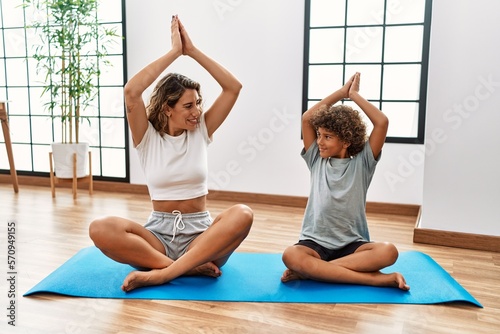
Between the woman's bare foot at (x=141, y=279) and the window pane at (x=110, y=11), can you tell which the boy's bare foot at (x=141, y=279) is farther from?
the window pane at (x=110, y=11)

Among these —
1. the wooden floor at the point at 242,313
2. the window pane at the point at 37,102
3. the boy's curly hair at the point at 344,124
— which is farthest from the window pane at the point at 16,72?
the boy's curly hair at the point at 344,124

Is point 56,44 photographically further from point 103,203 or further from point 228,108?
point 228,108

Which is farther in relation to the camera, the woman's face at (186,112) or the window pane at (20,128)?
the window pane at (20,128)

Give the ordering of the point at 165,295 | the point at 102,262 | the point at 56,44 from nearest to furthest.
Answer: the point at 165,295 < the point at 102,262 < the point at 56,44

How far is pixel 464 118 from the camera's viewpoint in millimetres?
2613

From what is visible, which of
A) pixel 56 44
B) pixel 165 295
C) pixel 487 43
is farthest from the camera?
pixel 56 44

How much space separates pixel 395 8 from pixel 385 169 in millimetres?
1089

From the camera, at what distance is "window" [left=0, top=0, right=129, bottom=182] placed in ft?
13.8

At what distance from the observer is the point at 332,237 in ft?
6.86

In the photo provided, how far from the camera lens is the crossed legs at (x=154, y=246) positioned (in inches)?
75.7

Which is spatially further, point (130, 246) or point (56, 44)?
point (56, 44)

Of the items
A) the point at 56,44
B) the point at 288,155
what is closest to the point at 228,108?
the point at 288,155

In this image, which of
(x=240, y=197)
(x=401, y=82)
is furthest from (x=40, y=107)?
(x=401, y=82)

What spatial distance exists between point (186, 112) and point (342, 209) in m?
0.75
